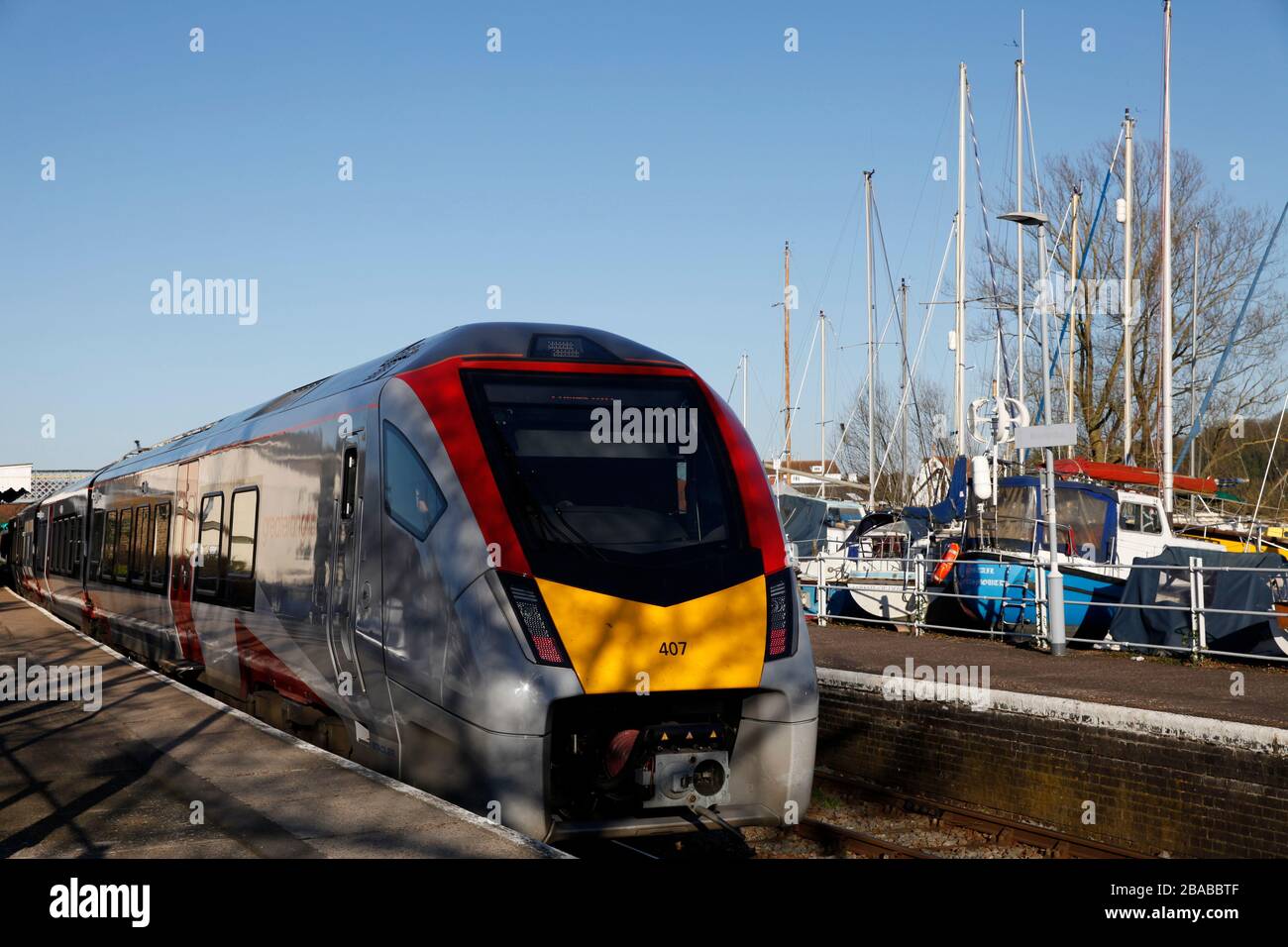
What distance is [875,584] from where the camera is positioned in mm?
23109

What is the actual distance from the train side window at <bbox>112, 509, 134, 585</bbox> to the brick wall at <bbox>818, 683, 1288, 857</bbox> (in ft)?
36.7

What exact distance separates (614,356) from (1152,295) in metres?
33.0

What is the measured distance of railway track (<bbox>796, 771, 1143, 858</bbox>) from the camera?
850 cm

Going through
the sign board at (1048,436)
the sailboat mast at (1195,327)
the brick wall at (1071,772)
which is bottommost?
the brick wall at (1071,772)

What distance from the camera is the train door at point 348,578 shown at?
336 inches

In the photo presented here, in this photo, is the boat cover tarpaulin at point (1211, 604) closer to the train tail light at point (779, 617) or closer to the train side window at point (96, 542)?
the train tail light at point (779, 617)

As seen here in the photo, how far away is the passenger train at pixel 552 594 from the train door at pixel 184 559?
4686 mm

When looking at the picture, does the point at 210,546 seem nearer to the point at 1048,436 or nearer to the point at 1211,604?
the point at 1048,436

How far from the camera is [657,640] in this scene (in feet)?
23.8

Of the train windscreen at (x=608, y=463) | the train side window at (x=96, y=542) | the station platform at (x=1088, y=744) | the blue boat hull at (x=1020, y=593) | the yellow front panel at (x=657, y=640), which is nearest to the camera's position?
the yellow front panel at (x=657, y=640)

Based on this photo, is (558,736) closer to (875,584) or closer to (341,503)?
(341,503)

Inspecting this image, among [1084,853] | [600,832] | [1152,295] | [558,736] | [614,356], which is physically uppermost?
[1152,295]

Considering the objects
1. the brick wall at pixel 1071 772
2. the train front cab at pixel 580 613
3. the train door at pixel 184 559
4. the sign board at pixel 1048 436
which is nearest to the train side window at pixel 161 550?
the train door at pixel 184 559
